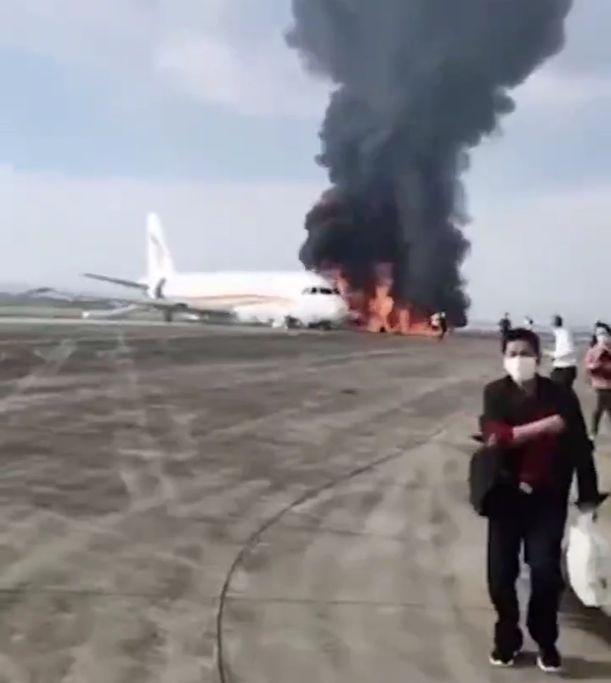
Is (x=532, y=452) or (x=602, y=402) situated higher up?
(x=532, y=452)

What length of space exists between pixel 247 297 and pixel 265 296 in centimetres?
332

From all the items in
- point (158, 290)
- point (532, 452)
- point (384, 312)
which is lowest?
point (384, 312)

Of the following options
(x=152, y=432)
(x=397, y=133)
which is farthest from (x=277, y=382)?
(x=397, y=133)

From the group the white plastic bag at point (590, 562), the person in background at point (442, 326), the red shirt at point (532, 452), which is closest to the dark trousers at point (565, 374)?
the white plastic bag at point (590, 562)

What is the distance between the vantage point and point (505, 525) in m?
6.13

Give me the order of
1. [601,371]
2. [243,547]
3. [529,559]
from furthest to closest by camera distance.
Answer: [601,371]
[243,547]
[529,559]

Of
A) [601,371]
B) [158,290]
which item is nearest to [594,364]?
[601,371]

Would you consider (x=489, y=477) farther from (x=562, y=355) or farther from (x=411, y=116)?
(x=411, y=116)

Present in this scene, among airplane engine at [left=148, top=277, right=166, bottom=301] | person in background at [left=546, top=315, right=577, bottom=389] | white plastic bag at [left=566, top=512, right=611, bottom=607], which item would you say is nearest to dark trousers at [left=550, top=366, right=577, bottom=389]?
person in background at [left=546, top=315, right=577, bottom=389]

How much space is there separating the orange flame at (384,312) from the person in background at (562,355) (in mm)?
44861

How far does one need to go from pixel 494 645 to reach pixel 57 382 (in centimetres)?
1757

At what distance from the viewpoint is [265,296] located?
6372 centimetres

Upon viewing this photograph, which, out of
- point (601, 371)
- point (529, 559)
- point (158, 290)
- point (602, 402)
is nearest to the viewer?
point (529, 559)

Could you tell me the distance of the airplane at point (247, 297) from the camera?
58781 millimetres
